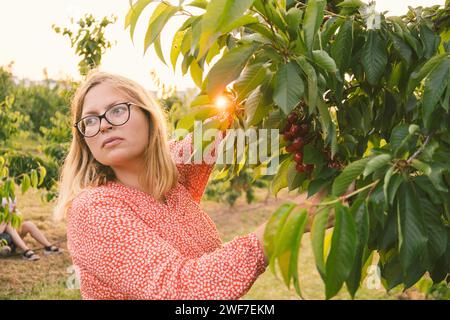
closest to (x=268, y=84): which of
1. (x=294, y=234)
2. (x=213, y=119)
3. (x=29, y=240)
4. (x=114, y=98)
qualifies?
(x=213, y=119)

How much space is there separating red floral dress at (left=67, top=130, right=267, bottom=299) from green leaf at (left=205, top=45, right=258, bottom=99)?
0.30m

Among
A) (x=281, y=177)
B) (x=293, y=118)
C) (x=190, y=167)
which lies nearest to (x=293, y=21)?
(x=293, y=118)

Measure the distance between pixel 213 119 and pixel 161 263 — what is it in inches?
11.9

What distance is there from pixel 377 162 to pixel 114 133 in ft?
2.18

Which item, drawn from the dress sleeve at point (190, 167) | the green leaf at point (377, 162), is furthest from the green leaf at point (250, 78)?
the dress sleeve at point (190, 167)

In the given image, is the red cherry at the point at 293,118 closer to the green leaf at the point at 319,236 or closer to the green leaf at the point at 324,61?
the green leaf at the point at 324,61

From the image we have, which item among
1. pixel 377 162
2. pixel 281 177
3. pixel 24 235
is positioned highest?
pixel 377 162

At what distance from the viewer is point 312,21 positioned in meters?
0.90

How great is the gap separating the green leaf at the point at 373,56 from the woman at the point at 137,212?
0.36 m

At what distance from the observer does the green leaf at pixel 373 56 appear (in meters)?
1.07

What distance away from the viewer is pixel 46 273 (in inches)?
210

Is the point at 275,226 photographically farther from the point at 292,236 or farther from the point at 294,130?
the point at 294,130

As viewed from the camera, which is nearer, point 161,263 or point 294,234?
point 294,234

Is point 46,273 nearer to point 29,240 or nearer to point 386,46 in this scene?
point 29,240
